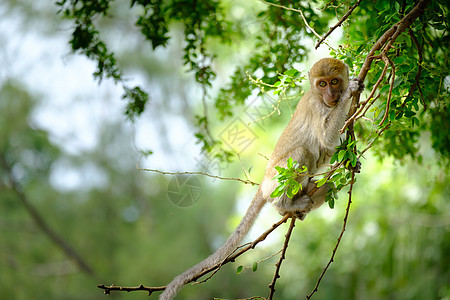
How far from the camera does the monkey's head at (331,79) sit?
3422mm

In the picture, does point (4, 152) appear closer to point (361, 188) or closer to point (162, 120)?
point (162, 120)

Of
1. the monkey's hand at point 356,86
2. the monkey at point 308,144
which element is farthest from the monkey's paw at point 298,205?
the monkey's hand at point 356,86

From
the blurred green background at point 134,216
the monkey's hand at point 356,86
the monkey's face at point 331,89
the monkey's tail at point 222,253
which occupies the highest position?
the blurred green background at point 134,216

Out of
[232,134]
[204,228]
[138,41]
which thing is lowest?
[232,134]

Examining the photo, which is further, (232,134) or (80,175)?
(80,175)

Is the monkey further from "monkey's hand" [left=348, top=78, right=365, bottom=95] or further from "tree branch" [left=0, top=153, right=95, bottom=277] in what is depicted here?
"tree branch" [left=0, top=153, right=95, bottom=277]

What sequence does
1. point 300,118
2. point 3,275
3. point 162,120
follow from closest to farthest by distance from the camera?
1. point 300,118
2. point 3,275
3. point 162,120

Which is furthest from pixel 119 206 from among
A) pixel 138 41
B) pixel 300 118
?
pixel 300 118

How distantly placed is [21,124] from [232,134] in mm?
8332

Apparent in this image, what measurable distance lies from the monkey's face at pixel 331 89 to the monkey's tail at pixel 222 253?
965mm

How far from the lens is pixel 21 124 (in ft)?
37.8

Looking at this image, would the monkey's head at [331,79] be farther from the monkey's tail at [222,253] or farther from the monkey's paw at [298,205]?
the monkey's tail at [222,253]

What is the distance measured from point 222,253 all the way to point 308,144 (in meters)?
1.11

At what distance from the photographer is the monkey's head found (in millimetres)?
3422
